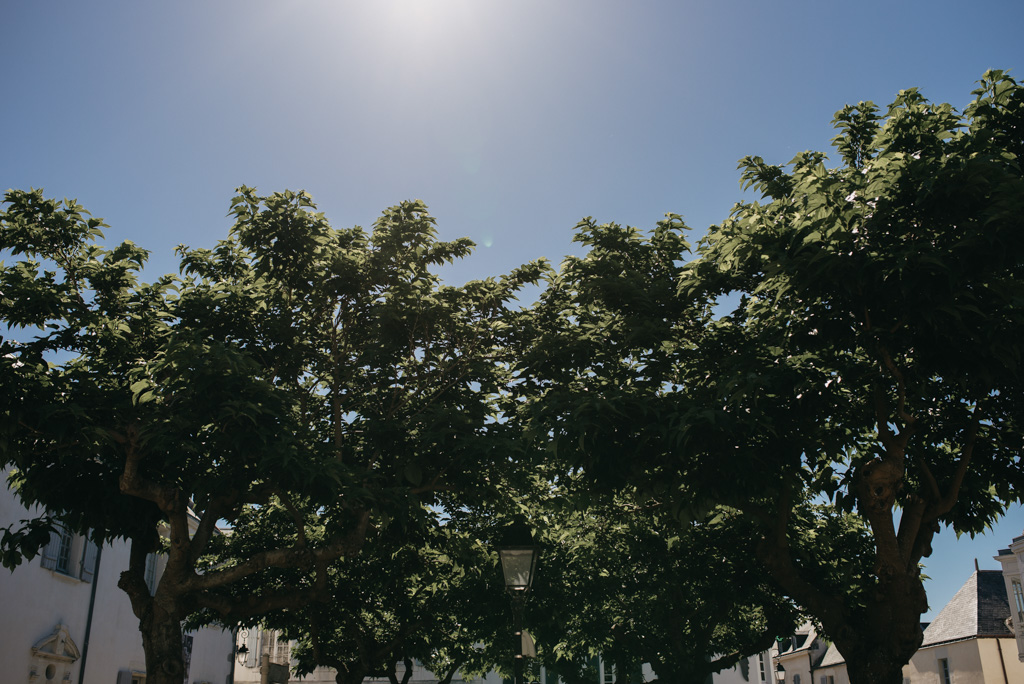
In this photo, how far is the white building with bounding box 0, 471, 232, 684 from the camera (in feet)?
59.6

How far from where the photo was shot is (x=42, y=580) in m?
19.4

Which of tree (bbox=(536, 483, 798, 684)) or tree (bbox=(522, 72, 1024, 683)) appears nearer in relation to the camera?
tree (bbox=(522, 72, 1024, 683))

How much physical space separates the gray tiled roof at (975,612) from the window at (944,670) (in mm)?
813

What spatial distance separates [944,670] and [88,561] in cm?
3653

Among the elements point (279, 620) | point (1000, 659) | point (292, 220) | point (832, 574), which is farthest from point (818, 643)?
point (292, 220)

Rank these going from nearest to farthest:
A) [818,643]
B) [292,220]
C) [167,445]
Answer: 1. [167,445]
2. [292,220]
3. [818,643]

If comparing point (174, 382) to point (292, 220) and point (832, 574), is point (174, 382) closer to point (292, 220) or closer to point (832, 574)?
point (292, 220)

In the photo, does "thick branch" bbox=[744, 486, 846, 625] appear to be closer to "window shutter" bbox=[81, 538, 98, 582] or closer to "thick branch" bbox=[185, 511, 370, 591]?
"thick branch" bbox=[185, 511, 370, 591]

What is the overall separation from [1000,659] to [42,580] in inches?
1439

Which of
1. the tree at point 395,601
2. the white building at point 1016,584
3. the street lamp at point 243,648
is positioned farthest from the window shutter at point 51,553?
the white building at point 1016,584

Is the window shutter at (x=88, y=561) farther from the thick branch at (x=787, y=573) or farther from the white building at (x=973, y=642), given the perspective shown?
the white building at (x=973, y=642)

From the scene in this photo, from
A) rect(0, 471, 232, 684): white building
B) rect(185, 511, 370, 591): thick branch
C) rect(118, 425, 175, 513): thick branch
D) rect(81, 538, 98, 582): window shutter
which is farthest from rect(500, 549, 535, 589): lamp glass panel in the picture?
rect(81, 538, 98, 582): window shutter

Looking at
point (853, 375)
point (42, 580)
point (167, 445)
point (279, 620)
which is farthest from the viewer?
point (279, 620)

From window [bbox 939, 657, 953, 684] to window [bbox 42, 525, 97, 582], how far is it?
3609 cm
